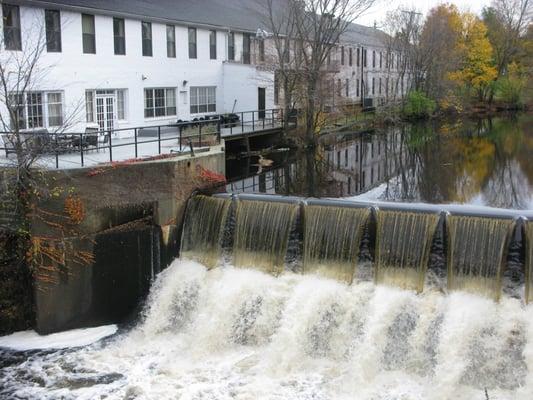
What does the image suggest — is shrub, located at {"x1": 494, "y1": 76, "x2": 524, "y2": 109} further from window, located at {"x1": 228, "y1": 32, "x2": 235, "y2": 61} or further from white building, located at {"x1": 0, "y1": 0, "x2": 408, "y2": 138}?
window, located at {"x1": 228, "y1": 32, "x2": 235, "y2": 61}

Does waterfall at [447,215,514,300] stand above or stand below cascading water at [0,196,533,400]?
above

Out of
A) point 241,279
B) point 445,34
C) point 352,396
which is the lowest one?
point 352,396

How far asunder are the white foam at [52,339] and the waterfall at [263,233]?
3507mm

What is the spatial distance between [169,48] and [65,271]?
21.8m

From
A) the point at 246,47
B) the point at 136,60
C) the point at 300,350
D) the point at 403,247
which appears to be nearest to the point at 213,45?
the point at 246,47

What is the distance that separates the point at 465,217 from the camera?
41.7 feet

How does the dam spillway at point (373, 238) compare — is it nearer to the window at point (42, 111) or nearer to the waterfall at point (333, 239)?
the waterfall at point (333, 239)

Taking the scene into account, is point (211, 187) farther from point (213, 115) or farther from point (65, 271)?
point (213, 115)

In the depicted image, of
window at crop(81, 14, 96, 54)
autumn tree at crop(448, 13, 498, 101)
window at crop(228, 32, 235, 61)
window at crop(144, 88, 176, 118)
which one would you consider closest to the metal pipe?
window at crop(81, 14, 96, 54)

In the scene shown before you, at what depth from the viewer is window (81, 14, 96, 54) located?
89.4 feet

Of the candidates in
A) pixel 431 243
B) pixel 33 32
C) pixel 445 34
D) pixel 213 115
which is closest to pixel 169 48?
pixel 213 115

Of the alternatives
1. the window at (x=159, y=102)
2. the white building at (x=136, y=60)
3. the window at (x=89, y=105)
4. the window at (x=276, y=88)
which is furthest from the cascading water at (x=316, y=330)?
the window at (x=276, y=88)

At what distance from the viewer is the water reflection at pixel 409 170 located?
22.5m

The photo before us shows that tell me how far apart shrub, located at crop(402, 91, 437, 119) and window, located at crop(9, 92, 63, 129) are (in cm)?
3681
